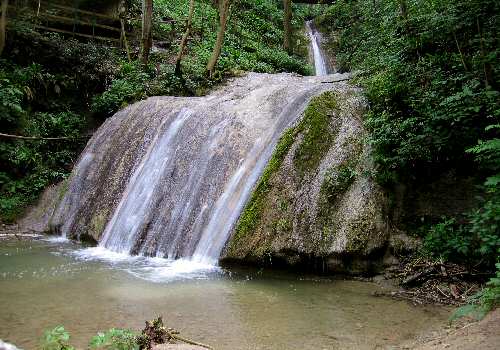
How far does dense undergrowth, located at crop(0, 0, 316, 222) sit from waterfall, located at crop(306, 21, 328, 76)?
2.91m

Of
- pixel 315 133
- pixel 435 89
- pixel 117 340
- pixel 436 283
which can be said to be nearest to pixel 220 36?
pixel 315 133

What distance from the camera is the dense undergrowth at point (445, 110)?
6.00 m

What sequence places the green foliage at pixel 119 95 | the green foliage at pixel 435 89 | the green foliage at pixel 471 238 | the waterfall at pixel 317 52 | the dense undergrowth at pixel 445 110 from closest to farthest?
the green foliage at pixel 471 238
the dense undergrowth at pixel 445 110
the green foliage at pixel 435 89
the green foliage at pixel 119 95
the waterfall at pixel 317 52

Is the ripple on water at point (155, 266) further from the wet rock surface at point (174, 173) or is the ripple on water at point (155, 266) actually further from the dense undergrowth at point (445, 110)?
the dense undergrowth at point (445, 110)

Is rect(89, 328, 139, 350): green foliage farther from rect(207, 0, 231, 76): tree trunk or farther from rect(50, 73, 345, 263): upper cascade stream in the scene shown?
rect(207, 0, 231, 76): tree trunk

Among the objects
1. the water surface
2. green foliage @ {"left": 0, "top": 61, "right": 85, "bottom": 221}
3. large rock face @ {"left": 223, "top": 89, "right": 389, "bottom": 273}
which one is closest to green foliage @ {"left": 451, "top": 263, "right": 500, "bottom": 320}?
the water surface

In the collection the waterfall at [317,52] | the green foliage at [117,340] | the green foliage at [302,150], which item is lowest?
the green foliage at [117,340]

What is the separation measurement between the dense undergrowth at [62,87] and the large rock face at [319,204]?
7744 millimetres

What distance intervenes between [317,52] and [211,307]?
19.5 m

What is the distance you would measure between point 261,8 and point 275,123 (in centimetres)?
1958

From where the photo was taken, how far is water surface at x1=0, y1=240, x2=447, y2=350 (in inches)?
179

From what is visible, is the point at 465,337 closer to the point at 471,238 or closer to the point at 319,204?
the point at 471,238

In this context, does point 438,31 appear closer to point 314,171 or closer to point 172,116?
point 314,171

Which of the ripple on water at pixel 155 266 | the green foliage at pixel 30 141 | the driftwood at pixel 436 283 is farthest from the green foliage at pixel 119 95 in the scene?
the driftwood at pixel 436 283
